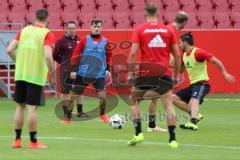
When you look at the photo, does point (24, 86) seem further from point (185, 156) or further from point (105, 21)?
point (105, 21)

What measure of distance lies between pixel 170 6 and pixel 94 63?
11754 mm

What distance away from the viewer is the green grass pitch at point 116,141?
436 inches

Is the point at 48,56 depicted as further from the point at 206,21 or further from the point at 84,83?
the point at 206,21

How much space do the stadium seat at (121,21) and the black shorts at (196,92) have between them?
1226cm

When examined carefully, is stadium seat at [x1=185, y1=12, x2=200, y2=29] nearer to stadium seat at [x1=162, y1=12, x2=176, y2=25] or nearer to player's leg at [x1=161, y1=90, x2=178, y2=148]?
stadium seat at [x1=162, y1=12, x2=176, y2=25]

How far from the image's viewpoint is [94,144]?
12.7 meters

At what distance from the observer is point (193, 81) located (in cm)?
1608

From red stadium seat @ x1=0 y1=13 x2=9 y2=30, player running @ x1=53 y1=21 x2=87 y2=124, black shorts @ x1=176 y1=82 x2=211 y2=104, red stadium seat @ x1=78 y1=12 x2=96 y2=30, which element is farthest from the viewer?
red stadium seat @ x1=78 y1=12 x2=96 y2=30

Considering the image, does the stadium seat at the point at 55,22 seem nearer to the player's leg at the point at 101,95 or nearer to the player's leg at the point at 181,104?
the player's leg at the point at 101,95

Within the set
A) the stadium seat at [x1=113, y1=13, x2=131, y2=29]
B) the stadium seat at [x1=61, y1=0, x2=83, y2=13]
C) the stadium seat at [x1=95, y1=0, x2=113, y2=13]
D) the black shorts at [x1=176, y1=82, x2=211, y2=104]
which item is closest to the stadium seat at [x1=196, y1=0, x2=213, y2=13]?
the stadium seat at [x1=113, y1=13, x2=131, y2=29]

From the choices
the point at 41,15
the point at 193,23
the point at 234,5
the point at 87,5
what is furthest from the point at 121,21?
the point at 41,15

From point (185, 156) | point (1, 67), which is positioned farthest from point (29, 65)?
point (1, 67)

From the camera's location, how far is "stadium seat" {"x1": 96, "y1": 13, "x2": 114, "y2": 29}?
2820 cm

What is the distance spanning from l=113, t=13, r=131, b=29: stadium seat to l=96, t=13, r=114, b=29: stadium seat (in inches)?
5.6
